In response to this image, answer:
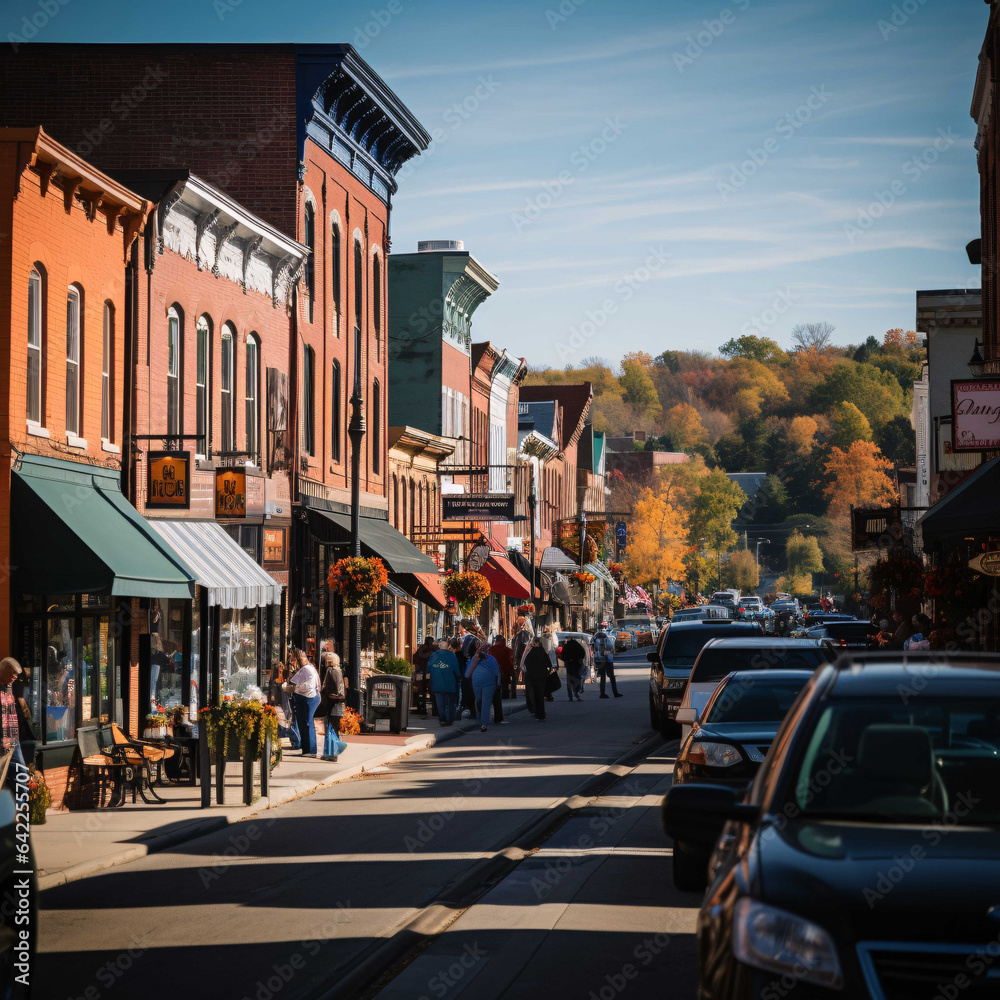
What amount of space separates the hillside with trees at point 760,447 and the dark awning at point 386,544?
67462 mm

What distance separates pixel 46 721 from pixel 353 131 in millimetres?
19510

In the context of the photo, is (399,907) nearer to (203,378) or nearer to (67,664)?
(67,664)

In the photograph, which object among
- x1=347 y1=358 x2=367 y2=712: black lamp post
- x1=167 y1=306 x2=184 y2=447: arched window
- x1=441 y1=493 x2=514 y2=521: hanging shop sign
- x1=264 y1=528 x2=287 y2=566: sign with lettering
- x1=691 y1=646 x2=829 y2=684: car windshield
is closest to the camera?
x1=691 y1=646 x2=829 y2=684: car windshield

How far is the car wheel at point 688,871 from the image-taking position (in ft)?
35.0

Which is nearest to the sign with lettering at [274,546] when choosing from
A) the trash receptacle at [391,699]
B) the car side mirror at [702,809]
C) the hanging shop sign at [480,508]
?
the trash receptacle at [391,699]

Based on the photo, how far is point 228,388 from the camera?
83.1 ft

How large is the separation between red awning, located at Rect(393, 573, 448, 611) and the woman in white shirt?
40.9 ft

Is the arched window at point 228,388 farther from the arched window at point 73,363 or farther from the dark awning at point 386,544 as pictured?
the arched window at point 73,363

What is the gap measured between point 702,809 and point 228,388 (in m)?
21.0

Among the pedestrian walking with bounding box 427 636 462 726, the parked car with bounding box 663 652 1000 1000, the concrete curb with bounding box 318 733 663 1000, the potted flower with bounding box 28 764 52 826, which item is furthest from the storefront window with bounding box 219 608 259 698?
the parked car with bounding box 663 652 1000 1000

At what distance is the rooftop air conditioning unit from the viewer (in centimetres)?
4738

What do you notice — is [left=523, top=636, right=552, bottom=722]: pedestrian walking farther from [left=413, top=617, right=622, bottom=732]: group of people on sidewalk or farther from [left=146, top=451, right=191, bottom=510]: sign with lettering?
[left=146, top=451, right=191, bottom=510]: sign with lettering

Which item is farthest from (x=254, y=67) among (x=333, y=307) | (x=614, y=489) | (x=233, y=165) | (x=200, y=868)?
(x=614, y=489)

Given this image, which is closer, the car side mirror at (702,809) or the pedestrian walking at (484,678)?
the car side mirror at (702,809)
